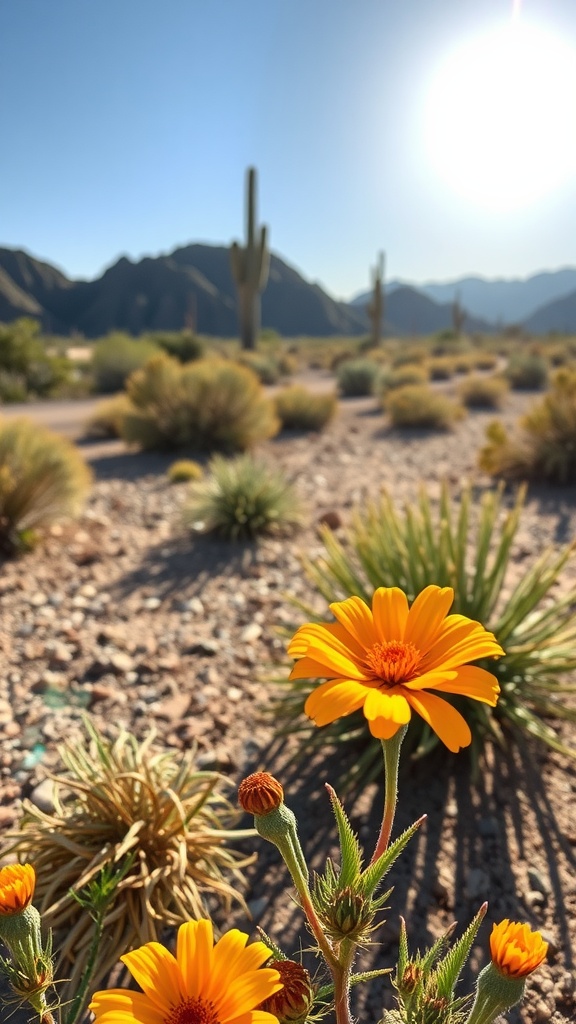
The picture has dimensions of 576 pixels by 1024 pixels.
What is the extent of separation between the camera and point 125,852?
7.07 ft

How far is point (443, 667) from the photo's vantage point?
122 cm

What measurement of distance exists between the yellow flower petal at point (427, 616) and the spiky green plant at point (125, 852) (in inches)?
43.4

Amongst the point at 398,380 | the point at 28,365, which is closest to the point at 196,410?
the point at 398,380

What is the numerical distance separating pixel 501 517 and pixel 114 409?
6960 millimetres

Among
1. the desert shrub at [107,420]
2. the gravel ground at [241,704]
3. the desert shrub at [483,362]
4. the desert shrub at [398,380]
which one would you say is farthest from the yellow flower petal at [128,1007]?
the desert shrub at [483,362]

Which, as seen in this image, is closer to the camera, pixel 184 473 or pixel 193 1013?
pixel 193 1013

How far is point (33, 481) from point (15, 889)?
4.71m

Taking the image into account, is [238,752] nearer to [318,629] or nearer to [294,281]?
[318,629]

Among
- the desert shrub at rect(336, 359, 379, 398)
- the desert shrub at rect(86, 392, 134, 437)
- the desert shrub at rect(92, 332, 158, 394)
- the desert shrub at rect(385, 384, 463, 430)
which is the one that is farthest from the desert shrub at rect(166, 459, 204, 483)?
the desert shrub at rect(92, 332, 158, 394)

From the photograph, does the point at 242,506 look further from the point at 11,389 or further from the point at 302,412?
the point at 11,389

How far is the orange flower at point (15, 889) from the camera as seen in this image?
108cm

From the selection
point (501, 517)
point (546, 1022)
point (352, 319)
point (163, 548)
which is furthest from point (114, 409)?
point (352, 319)

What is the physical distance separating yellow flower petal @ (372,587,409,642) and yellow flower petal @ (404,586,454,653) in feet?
0.06

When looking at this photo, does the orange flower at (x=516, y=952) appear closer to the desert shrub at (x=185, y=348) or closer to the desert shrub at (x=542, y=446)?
the desert shrub at (x=542, y=446)
